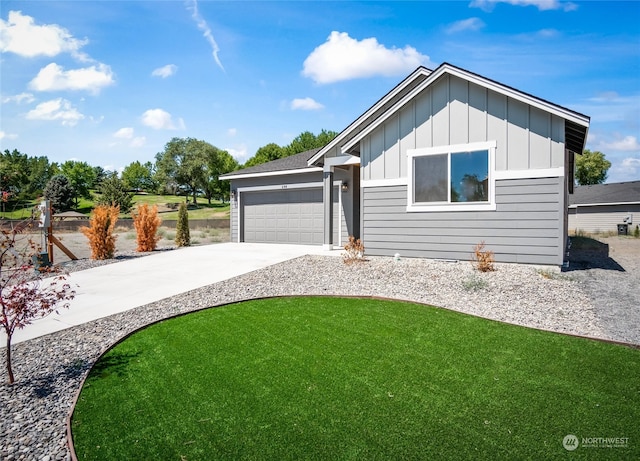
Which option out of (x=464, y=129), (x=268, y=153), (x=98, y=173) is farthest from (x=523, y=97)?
(x=98, y=173)

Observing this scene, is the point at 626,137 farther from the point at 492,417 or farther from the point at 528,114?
the point at 492,417

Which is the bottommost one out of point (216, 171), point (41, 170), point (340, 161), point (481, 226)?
point (481, 226)

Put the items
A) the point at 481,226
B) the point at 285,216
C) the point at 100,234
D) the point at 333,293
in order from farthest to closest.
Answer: the point at 285,216 → the point at 100,234 → the point at 481,226 → the point at 333,293

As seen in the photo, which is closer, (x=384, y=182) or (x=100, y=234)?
(x=384, y=182)

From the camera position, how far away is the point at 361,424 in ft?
9.08

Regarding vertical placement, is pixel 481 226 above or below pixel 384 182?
below

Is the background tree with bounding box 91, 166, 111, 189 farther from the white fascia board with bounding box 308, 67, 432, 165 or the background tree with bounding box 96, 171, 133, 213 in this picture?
the white fascia board with bounding box 308, 67, 432, 165

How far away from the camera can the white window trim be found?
8.79m

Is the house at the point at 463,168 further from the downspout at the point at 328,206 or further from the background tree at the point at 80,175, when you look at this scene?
the background tree at the point at 80,175

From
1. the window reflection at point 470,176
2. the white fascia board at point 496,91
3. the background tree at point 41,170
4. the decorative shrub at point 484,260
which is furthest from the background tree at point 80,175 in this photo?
the decorative shrub at point 484,260

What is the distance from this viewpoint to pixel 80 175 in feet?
210

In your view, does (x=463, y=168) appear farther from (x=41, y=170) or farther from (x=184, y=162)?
(x=41, y=170)

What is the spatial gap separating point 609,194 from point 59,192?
Result: 59.4m

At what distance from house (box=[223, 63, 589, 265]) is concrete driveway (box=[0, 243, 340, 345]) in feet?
9.30
